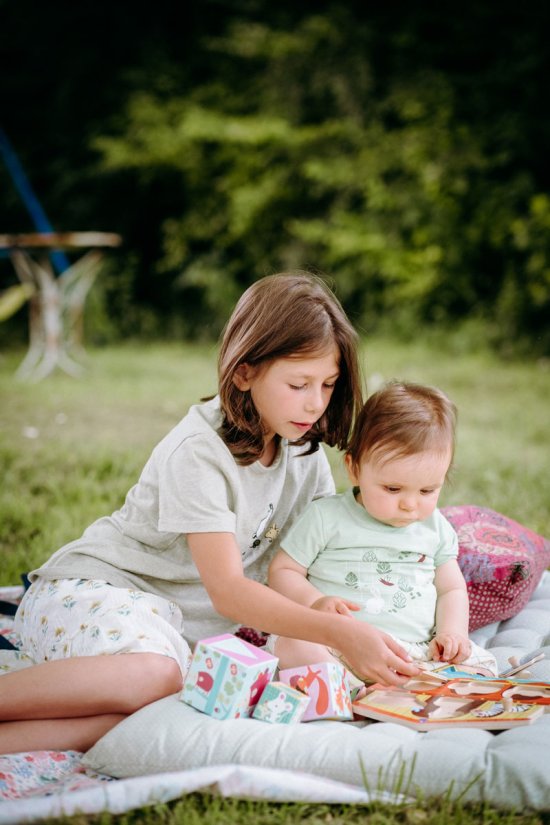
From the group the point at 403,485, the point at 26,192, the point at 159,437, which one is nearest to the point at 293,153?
the point at 26,192

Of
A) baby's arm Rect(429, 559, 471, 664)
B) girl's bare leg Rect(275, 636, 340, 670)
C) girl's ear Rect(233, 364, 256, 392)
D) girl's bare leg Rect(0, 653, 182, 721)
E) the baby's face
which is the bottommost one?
girl's bare leg Rect(0, 653, 182, 721)

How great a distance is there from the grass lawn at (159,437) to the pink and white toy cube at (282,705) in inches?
7.1

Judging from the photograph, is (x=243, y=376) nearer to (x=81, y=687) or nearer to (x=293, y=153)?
(x=81, y=687)

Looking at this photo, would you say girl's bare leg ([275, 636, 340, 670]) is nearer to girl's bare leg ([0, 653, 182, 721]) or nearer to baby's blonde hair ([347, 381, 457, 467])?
girl's bare leg ([0, 653, 182, 721])

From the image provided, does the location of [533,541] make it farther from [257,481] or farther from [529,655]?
[257,481]

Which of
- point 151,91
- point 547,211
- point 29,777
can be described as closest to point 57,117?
point 151,91

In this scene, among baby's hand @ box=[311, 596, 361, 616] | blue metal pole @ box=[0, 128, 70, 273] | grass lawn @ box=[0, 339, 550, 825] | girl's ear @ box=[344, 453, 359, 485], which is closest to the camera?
grass lawn @ box=[0, 339, 550, 825]

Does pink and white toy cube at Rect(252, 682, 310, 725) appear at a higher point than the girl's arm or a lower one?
lower

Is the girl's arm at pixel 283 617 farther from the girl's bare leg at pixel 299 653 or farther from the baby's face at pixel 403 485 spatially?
the baby's face at pixel 403 485

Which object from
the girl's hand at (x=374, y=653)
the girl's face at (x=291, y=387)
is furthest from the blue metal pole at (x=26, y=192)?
the girl's hand at (x=374, y=653)

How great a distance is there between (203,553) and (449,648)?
53cm

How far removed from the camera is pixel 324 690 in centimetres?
162

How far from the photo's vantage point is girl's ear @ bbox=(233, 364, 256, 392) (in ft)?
5.90

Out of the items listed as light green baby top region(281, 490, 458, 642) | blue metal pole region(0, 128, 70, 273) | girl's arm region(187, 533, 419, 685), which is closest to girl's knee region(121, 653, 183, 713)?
girl's arm region(187, 533, 419, 685)
